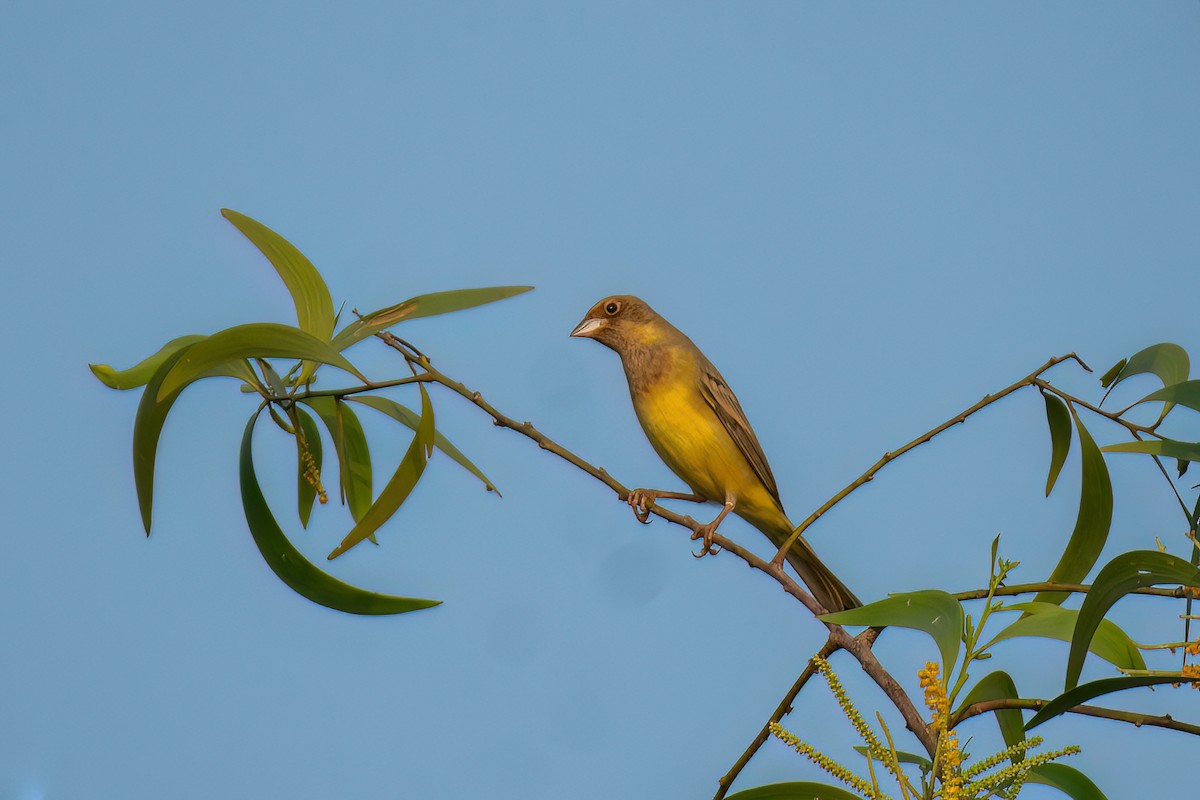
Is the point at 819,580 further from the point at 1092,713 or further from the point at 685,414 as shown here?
the point at 1092,713

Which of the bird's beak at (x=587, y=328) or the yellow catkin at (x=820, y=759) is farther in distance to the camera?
the bird's beak at (x=587, y=328)

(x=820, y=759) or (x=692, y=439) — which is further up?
(x=692, y=439)

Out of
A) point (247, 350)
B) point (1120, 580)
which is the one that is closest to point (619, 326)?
point (247, 350)

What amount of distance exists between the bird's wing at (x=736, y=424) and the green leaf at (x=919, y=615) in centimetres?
127

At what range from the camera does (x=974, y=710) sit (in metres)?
1.09

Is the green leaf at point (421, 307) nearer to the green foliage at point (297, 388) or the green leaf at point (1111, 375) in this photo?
the green foliage at point (297, 388)

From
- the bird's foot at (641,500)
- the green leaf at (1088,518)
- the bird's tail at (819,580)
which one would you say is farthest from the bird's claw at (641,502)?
the green leaf at (1088,518)

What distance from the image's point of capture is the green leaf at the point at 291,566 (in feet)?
4.11

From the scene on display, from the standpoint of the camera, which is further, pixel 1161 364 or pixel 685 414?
pixel 685 414

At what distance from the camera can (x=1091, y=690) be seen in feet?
3.32

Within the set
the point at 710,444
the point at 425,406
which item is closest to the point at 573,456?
the point at 425,406

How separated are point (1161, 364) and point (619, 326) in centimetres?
118

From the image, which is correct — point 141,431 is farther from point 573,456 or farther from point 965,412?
point 965,412

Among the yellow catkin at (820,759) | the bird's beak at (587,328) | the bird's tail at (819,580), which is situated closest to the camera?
the yellow catkin at (820,759)
